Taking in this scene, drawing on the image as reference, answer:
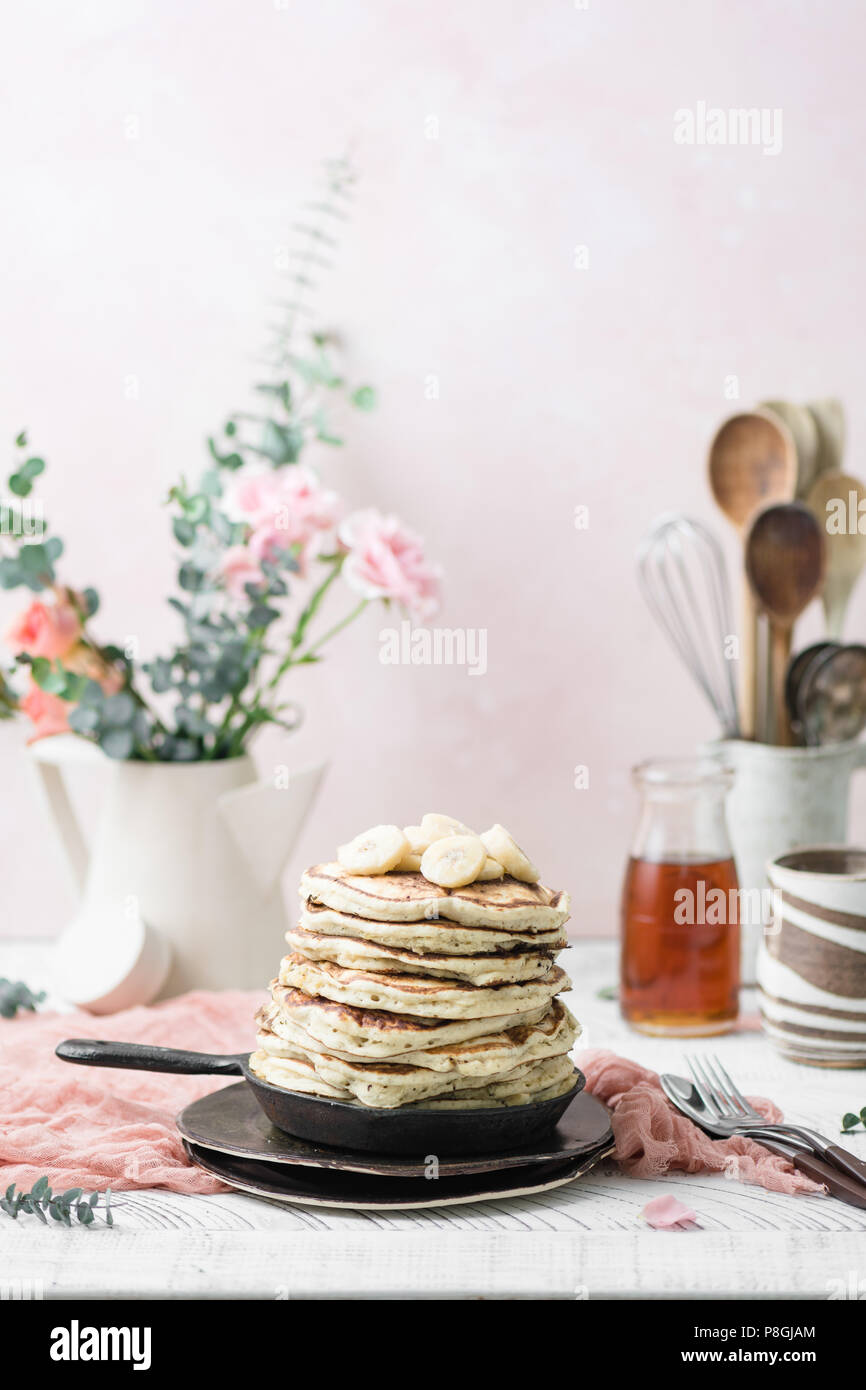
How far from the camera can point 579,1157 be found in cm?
86

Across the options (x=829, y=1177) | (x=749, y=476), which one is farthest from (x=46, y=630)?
(x=829, y=1177)

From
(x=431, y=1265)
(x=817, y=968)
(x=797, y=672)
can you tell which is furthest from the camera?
(x=797, y=672)

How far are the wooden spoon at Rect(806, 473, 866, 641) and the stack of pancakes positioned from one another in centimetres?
67

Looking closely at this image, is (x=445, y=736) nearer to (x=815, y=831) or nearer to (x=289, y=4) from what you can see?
(x=815, y=831)

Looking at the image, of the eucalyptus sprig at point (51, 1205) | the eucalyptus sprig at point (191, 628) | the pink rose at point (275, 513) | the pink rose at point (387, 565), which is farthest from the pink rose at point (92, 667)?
the eucalyptus sprig at point (51, 1205)

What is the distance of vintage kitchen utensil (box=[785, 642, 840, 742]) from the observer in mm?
1336

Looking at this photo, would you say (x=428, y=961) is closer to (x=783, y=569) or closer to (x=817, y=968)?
(x=817, y=968)

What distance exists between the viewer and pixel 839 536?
55.2 inches

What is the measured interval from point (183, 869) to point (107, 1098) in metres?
0.35

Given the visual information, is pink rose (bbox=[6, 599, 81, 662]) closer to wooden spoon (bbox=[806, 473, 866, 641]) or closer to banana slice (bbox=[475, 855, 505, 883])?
banana slice (bbox=[475, 855, 505, 883])

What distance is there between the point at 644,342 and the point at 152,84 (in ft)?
2.07

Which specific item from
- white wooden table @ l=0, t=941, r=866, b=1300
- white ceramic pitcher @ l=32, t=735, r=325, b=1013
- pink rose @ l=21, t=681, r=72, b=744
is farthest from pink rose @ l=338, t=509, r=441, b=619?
white wooden table @ l=0, t=941, r=866, b=1300

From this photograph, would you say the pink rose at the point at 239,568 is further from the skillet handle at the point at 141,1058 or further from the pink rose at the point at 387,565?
the skillet handle at the point at 141,1058

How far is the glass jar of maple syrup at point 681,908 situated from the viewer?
4.07 feet
